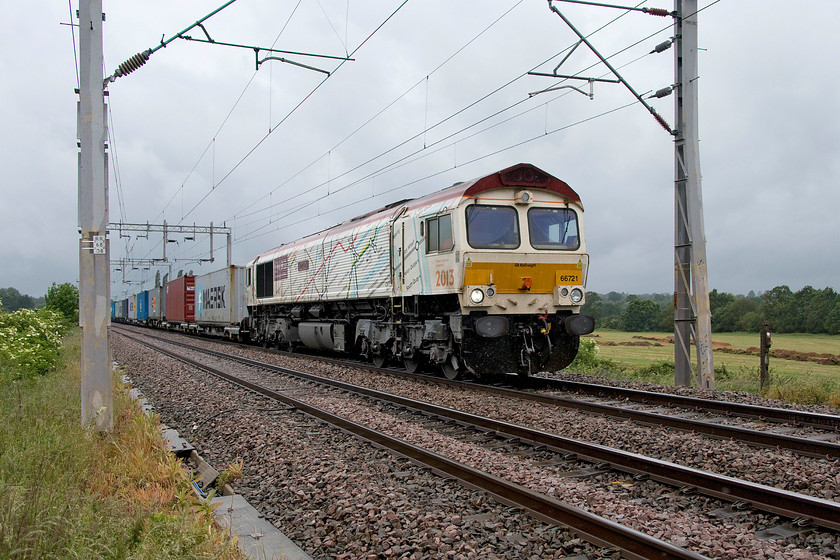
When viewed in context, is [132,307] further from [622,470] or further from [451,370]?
[622,470]

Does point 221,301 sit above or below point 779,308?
above

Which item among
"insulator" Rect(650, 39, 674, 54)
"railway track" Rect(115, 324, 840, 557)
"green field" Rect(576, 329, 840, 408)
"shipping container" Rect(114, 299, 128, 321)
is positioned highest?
"insulator" Rect(650, 39, 674, 54)

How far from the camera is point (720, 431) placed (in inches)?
284

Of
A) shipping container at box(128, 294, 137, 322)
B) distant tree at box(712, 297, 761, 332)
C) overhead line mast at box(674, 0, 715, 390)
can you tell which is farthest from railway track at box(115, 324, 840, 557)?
shipping container at box(128, 294, 137, 322)

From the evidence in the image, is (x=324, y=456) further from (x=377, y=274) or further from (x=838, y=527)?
(x=377, y=274)

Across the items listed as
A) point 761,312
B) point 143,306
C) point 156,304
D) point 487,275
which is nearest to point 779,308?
point 761,312

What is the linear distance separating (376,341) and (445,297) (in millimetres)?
3512

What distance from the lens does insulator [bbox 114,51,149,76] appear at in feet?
27.6

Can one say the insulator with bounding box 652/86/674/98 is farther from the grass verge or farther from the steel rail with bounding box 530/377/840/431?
the grass verge

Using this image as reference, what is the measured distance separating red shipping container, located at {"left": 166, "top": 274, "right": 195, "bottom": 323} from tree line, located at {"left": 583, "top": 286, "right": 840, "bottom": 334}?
902 inches

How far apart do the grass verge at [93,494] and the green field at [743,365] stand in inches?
363

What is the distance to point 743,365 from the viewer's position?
18.5 metres

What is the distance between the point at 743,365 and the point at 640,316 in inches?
904

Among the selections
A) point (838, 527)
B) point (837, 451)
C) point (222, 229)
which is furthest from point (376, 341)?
point (222, 229)
